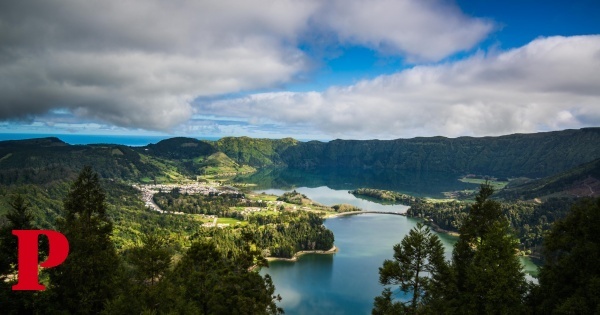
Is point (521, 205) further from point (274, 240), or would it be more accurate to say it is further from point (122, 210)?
point (122, 210)

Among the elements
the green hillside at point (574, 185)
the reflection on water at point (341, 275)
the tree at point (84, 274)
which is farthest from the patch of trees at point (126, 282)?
the green hillside at point (574, 185)

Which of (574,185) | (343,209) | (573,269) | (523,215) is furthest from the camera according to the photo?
(574,185)

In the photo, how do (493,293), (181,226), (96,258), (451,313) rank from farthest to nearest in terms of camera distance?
(181,226), (96,258), (451,313), (493,293)

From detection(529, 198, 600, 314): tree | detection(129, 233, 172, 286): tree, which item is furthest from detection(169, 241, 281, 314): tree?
detection(529, 198, 600, 314): tree

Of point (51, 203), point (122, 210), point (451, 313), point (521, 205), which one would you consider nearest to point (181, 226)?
point (122, 210)

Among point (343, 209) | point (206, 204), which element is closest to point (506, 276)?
point (343, 209)

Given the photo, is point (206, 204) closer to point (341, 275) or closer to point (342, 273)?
point (342, 273)
